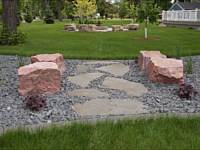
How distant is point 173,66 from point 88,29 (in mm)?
16461

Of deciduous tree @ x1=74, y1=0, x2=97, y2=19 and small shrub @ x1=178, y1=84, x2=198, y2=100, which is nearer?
small shrub @ x1=178, y1=84, x2=198, y2=100

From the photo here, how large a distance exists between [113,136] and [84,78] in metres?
2.95

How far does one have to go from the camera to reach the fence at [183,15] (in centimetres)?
2620

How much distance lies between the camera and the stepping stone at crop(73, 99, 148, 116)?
Result: 162 inches

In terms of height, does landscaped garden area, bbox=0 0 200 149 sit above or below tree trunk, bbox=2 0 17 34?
below

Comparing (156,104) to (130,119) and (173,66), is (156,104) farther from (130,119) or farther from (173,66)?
(173,66)

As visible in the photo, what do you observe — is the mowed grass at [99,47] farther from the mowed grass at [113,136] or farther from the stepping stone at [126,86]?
the mowed grass at [113,136]

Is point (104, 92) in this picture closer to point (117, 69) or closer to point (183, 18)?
point (117, 69)

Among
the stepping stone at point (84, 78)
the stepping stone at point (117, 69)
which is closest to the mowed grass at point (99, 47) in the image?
the stepping stone at point (117, 69)

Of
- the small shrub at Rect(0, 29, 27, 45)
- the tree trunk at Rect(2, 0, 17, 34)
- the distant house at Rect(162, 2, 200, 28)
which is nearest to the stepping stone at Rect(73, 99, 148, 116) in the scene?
the small shrub at Rect(0, 29, 27, 45)

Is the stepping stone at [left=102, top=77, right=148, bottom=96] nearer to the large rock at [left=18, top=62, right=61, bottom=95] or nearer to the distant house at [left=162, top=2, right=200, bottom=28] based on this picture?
the large rock at [left=18, top=62, right=61, bottom=95]

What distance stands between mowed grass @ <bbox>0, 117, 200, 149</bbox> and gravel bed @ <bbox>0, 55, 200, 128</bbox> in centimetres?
48

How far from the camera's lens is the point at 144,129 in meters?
3.44

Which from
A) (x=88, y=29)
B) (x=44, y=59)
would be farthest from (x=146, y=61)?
(x=88, y=29)
